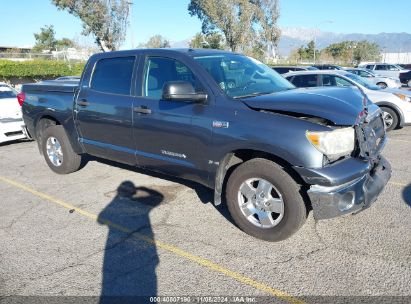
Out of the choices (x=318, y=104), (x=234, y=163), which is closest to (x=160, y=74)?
(x=234, y=163)

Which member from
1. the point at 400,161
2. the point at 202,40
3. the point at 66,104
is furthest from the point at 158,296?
the point at 202,40

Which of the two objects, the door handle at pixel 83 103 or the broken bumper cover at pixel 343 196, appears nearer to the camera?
the broken bumper cover at pixel 343 196

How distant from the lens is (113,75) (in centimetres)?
495

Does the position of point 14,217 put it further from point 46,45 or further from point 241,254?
point 46,45

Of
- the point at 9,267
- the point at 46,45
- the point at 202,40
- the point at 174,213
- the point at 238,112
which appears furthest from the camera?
the point at 46,45

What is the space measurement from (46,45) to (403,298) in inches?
2960

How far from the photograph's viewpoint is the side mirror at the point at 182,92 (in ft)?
12.3

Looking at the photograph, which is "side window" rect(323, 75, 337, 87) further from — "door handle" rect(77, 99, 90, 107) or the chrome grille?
"door handle" rect(77, 99, 90, 107)

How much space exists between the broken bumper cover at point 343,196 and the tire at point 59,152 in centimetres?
396

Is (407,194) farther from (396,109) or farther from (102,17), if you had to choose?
(102,17)

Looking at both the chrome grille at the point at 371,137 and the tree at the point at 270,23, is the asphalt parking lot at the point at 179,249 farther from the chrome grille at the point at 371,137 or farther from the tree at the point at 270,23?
the tree at the point at 270,23

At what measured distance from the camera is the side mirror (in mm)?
3760

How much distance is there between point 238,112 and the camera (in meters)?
3.66

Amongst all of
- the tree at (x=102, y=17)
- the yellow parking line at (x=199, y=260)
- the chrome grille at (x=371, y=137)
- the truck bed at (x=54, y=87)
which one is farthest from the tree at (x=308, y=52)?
the yellow parking line at (x=199, y=260)
